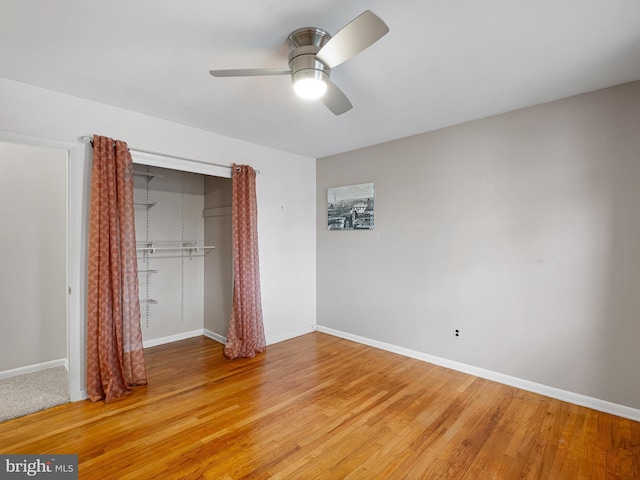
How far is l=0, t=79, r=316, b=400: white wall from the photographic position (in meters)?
2.58

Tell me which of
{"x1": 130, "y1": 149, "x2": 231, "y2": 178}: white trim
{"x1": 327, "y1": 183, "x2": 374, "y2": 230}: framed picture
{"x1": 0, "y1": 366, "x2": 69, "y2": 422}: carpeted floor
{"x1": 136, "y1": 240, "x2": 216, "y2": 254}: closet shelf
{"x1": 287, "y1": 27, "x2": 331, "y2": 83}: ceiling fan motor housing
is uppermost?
{"x1": 287, "y1": 27, "x2": 331, "y2": 83}: ceiling fan motor housing

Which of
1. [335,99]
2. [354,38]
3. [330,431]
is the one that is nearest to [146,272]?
[330,431]

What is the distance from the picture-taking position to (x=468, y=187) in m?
3.32

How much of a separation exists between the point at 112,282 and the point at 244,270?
4.33 feet

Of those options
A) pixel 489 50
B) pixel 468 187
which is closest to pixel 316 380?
pixel 468 187

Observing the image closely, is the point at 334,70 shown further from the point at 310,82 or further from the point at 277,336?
the point at 277,336

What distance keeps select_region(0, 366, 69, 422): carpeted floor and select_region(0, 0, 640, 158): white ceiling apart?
254 centimetres

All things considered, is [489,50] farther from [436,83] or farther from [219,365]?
[219,365]

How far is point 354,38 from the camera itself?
160 cm

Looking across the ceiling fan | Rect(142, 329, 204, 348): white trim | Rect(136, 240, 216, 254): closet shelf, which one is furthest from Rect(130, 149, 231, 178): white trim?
Rect(142, 329, 204, 348): white trim

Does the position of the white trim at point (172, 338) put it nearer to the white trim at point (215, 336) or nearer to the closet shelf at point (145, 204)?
the white trim at point (215, 336)

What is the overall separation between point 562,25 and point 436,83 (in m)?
0.82

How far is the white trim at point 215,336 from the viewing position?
Result: 423cm

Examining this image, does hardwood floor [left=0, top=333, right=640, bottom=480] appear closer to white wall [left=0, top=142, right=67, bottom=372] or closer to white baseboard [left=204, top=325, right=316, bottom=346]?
white baseboard [left=204, top=325, right=316, bottom=346]
